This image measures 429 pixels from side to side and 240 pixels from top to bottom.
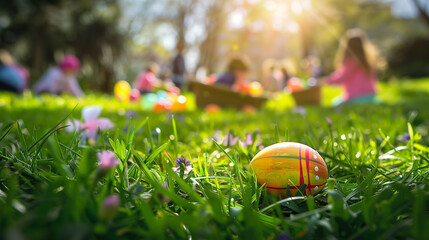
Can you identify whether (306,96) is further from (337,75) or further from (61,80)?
(61,80)

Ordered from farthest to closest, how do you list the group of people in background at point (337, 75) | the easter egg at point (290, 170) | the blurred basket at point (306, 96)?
1. the blurred basket at point (306, 96)
2. the group of people in background at point (337, 75)
3. the easter egg at point (290, 170)

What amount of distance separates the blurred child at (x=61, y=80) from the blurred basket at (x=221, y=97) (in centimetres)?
359

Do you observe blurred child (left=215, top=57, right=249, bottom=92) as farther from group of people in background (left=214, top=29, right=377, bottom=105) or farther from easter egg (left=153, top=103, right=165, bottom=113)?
easter egg (left=153, top=103, right=165, bottom=113)

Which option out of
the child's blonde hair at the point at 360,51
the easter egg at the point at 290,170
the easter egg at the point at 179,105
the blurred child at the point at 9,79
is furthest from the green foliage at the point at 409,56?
the easter egg at the point at 290,170

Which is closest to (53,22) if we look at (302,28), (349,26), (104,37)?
(104,37)

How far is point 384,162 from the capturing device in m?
1.62

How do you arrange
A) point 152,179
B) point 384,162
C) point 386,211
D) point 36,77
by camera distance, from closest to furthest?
point 386,211
point 152,179
point 384,162
point 36,77

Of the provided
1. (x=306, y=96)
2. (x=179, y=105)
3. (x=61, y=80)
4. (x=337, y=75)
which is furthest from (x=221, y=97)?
(x=61, y=80)

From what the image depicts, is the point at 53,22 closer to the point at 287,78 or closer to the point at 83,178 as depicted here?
the point at 287,78

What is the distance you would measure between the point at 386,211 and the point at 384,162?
3.00 feet

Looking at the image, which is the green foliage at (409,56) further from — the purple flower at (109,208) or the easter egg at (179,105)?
the purple flower at (109,208)

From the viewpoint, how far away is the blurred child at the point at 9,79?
6.82 m

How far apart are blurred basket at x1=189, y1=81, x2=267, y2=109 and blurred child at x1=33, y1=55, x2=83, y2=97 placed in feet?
11.8

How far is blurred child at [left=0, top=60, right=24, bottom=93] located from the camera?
22.4 ft
